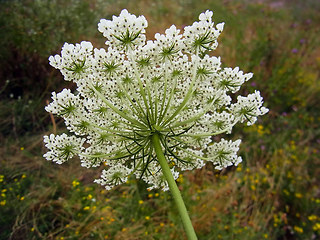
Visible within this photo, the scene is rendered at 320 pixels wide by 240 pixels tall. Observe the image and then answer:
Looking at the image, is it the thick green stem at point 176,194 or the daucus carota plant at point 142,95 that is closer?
the thick green stem at point 176,194

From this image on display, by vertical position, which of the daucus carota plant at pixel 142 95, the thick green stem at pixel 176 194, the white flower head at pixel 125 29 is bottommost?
the thick green stem at pixel 176 194

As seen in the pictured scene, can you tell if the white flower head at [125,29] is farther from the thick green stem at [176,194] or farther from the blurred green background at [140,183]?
the blurred green background at [140,183]

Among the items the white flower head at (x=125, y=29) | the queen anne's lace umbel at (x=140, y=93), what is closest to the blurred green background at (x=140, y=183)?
the queen anne's lace umbel at (x=140, y=93)

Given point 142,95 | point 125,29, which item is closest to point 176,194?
point 142,95

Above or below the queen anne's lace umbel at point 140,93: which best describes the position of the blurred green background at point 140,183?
above

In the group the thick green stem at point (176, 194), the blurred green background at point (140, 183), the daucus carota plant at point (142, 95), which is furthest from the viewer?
A: the blurred green background at point (140, 183)

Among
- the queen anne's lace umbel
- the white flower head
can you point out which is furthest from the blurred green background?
the white flower head

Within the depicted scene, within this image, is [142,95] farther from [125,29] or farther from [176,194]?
[176,194]

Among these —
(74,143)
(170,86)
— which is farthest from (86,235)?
(170,86)
